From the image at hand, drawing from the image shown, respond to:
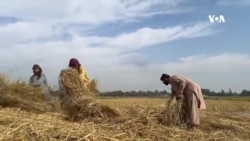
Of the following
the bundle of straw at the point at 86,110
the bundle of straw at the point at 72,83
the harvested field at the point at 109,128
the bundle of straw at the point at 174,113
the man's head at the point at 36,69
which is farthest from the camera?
the man's head at the point at 36,69

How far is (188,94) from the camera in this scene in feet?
32.0

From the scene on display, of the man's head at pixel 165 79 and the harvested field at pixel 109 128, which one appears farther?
the man's head at pixel 165 79

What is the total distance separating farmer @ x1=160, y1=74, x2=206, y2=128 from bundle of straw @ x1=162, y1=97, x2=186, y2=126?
98mm

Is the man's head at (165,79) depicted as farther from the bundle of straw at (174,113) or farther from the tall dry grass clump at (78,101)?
the tall dry grass clump at (78,101)

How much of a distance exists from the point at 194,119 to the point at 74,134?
12.6 feet

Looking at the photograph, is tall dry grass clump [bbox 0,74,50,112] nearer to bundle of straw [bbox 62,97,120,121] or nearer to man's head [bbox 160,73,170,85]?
bundle of straw [bbox 62,97,120,121]

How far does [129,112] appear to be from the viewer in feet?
31.1

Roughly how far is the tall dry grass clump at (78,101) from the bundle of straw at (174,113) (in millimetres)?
1069

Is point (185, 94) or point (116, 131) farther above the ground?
point (185, 94)

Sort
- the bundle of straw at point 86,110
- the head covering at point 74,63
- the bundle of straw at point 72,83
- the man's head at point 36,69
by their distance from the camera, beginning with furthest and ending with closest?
the man's head at point 36,69 < the head covering at point 74,63 < the bundle of straw at point 72,83 < the bundle of straw at point 86,110

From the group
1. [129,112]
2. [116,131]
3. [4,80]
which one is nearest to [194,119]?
[129,112]

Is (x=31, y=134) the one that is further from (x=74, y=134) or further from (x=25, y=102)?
(x=25, y=102)

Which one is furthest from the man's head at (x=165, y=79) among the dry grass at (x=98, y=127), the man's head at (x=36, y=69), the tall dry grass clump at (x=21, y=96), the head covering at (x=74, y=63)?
the man's head at (x=36, y=69)

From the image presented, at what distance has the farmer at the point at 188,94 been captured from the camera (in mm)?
9484
